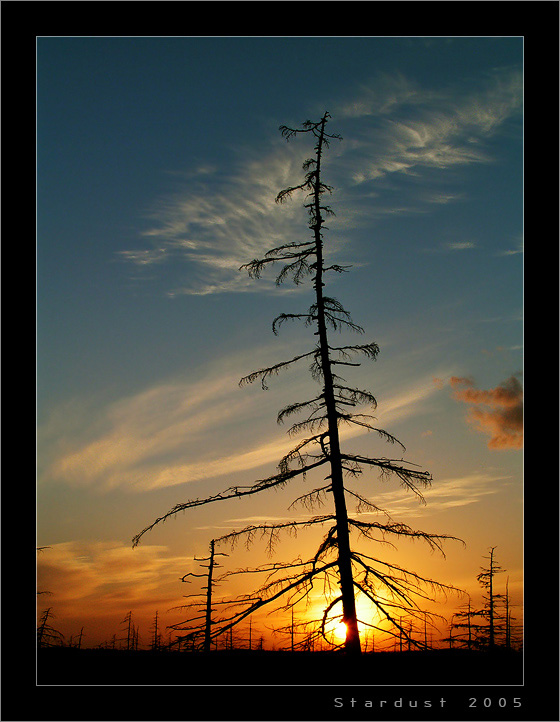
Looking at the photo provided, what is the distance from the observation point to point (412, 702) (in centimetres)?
974

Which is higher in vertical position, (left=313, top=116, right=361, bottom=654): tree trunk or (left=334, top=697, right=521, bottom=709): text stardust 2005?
(left=313, top=116, right=361, bottom=654): tree trunk

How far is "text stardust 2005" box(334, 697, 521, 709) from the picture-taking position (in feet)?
31.9

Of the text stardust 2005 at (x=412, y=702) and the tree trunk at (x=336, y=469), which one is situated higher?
the tree trunk at (x=336, y=469)

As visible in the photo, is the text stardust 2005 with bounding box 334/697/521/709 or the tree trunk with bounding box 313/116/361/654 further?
the tree trunk with bounding box 313/116/361/654

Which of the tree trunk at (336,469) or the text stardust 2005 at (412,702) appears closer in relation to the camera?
the text stardust 2005 at (412,702)

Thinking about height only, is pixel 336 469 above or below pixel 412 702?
above

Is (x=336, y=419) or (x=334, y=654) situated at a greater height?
(x=336, y=419)

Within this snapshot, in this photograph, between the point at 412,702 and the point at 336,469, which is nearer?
the point at 412,702

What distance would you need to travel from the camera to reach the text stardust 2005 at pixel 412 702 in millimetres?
9734
